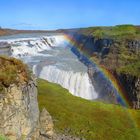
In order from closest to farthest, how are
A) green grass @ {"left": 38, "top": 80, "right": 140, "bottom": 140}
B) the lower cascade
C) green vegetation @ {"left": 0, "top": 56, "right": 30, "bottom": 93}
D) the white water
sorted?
green vegetation @ {"left": 0, "top": 56, "right": 30, "bottom": 93}
green grass @ {"left": 38, "top": 80, "right": 140, "bottom": 140}
the lower cascade
the white water

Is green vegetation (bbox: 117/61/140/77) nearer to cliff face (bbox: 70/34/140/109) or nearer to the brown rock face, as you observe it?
cliff face (bbox: 70/34/140/109)

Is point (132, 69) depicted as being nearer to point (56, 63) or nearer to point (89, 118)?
point (56, 63)

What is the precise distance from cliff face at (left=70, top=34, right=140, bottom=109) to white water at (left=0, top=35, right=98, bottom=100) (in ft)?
11.7

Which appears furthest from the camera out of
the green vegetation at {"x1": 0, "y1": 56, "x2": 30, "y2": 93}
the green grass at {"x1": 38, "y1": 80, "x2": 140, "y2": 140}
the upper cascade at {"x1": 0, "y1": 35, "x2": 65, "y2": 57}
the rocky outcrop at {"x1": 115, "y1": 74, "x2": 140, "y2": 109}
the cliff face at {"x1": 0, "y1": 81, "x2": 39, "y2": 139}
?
the upper cascade at {"x1": 0, "y1": 35, "x2": 65, "y2": 57}

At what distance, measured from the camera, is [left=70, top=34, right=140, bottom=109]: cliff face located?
11181 cm

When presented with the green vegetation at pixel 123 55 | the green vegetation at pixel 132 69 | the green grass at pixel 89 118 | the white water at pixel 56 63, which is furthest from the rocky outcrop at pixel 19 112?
the green vegetation at pixel 123 55

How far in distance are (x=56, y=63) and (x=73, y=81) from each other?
1958cm

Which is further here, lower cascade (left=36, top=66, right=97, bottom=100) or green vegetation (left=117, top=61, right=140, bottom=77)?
green vegetation (left=117, top=61, right=140, bottom=77)

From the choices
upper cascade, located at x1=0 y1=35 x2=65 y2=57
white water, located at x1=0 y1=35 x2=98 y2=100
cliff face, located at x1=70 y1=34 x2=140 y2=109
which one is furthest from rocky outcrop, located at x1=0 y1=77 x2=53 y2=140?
upper cascade, located at x1=0 y1=35 x2=65 y2=57

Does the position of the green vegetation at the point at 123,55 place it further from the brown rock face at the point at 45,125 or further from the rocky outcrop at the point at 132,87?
the brown rock face at the point at 45,125

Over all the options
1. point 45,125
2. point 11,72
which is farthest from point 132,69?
point 11,72

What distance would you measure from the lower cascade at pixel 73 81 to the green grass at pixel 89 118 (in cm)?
3851

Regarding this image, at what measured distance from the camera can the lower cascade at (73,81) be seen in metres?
114

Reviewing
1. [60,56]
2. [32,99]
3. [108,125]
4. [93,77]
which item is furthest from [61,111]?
[60,56]
